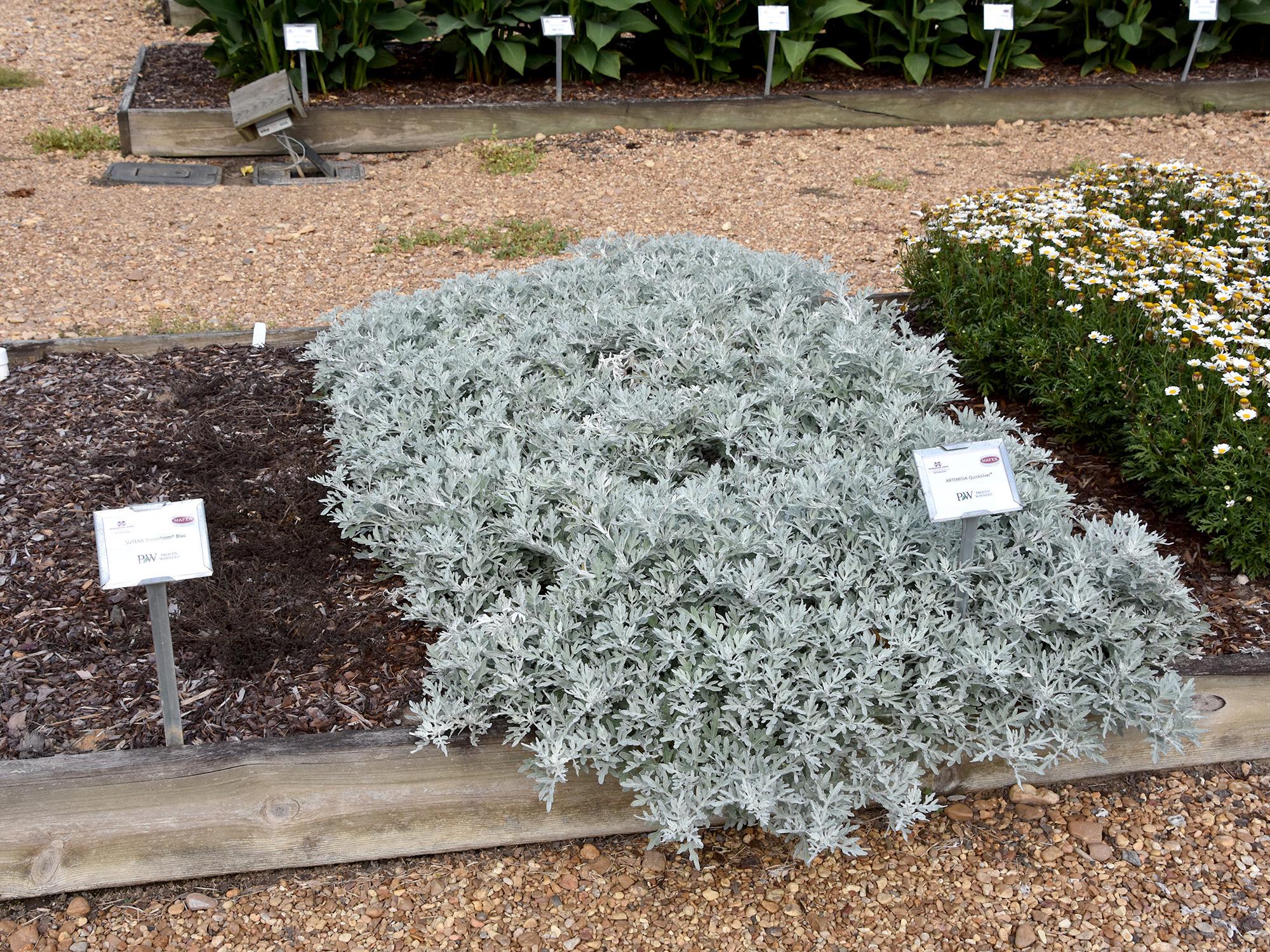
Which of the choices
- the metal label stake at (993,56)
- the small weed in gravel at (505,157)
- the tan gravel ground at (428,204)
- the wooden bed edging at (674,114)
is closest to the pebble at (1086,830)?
the tan gravel ground at (428,204)

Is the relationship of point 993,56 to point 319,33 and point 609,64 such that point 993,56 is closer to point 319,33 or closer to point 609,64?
point 609,64

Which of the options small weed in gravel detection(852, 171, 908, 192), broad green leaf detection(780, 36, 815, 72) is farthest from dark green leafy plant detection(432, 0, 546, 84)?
small weed in gravel detection(852, 171, 908, 192)

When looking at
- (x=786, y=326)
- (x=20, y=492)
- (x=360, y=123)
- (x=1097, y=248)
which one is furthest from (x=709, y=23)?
(x=20, y=492)

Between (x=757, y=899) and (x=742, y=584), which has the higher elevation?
(x=742, y=584)

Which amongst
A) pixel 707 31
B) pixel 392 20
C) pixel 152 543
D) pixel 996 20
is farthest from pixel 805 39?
pixel 152 543

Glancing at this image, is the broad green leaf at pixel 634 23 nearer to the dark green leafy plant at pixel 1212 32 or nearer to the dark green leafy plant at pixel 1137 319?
the dark green leafy plant at pixel 1137 319

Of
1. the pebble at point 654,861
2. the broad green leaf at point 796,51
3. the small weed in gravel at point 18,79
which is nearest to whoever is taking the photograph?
the pebble at point 654,861

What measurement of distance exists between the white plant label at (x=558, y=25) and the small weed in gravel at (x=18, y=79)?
433 centimetres

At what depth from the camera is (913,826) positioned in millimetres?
2578

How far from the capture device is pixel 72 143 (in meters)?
7.07

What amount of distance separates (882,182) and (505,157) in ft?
8.23

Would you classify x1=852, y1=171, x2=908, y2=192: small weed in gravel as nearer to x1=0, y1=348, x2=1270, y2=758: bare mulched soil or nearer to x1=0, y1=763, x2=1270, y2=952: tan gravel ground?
x1=0, y1=348, x2=1270, y2=758: bare mulched soil

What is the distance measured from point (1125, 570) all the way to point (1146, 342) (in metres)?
1.39

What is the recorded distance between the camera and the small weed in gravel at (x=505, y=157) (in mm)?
6980
